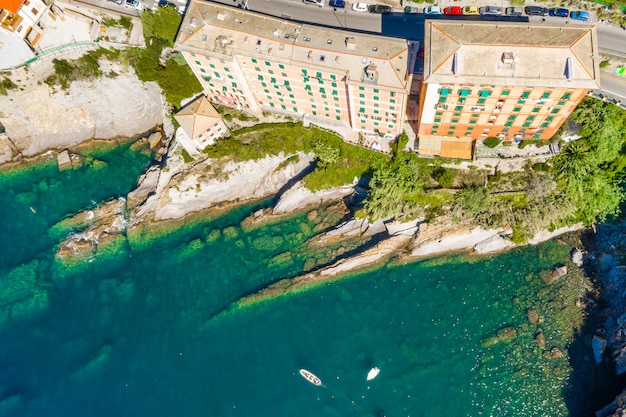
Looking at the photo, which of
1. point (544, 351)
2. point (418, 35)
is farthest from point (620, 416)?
point (418, 35)

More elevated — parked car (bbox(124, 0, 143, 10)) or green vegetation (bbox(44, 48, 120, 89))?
parked car (bbox(124, 0, 143, 10))

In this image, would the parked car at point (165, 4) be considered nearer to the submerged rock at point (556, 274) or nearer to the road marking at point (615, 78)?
the road marking at point (615, 78)

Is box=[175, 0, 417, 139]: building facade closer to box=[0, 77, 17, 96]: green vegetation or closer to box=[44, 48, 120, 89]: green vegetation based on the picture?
box=[44, 48, 120, 89]: green vegetation

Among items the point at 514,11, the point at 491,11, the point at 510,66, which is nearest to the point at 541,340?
the point at 510,66

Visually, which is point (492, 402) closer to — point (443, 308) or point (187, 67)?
point (443, 308)

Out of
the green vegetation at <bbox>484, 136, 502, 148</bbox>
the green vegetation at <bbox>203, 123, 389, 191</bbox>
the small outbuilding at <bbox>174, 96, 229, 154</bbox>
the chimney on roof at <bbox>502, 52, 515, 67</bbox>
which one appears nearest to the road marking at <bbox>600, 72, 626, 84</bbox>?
the green vegetation at <bbox>484, 136, 502, 148</bbox>

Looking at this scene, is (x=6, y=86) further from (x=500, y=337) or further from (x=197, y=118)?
(x=500, y=337)

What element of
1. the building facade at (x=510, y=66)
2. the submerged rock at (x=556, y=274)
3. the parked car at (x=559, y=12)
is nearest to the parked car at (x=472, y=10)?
the parked car at (x=559, y=12)
